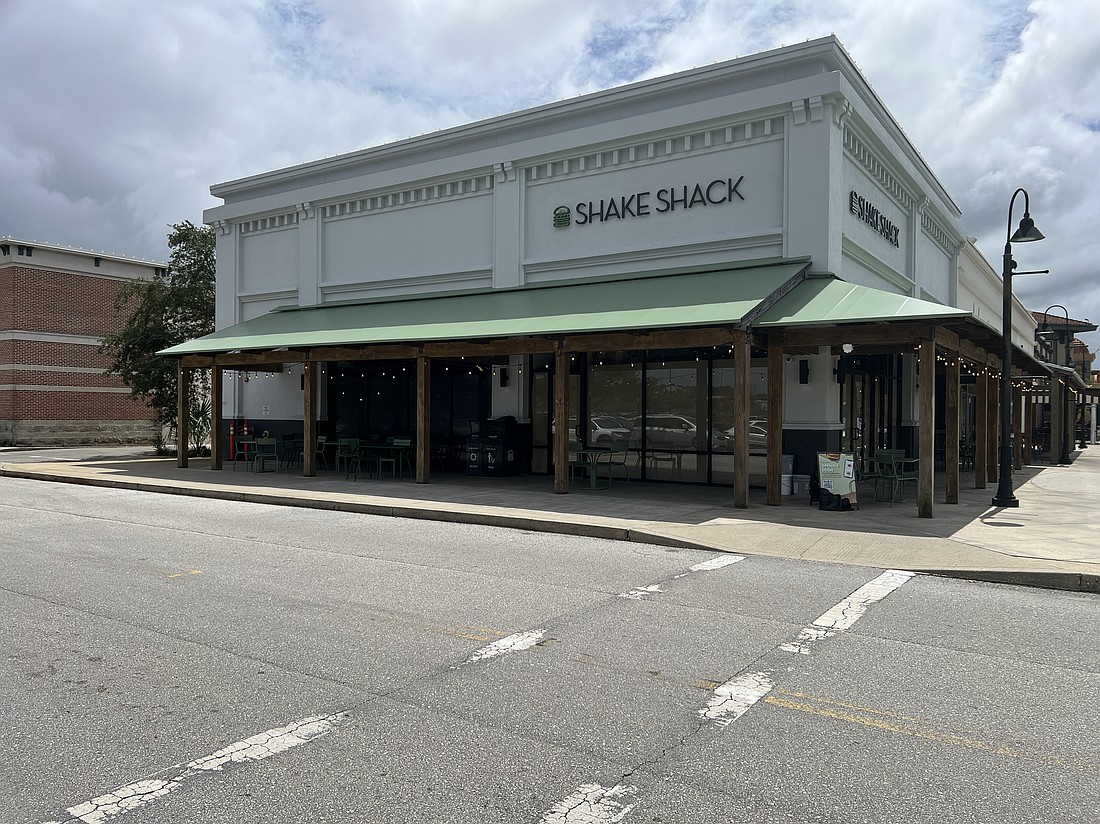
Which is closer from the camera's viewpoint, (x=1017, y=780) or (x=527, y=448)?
(x=1017, y=780)

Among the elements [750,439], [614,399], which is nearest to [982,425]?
[750,439]

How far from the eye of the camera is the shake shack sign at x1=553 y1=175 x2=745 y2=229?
16.5 m

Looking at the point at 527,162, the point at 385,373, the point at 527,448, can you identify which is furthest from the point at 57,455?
the point at 527,162

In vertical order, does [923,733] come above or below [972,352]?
below

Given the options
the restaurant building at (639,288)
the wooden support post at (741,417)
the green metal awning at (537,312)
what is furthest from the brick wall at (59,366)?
the wooden support post at (741,417)

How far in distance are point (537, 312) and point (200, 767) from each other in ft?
43.8

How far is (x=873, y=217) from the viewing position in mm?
18094

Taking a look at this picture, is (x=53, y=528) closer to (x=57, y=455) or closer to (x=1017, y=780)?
(x=1017, y=780)

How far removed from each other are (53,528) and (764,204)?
42.9 feet

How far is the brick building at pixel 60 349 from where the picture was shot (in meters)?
34.6

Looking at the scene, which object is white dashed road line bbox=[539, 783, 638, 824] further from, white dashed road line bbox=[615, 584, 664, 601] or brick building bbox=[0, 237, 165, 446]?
brick building bbox=[0, 237, 165, 446]

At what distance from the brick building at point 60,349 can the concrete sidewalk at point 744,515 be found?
1702 cm

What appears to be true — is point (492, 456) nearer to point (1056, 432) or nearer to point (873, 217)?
point (873, 217)

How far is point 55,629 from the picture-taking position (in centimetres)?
621
